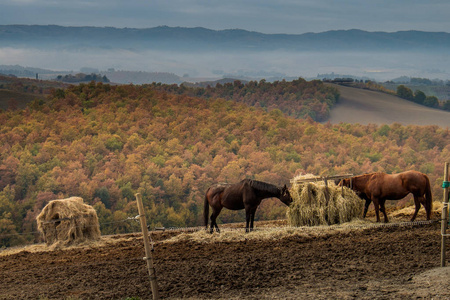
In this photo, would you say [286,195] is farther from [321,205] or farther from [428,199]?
[428,199]

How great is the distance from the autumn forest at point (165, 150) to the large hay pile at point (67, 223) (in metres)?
24.5

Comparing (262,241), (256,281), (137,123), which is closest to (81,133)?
(137,123)

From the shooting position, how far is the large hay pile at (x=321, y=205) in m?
14.2

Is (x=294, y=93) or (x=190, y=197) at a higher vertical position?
(x=294, y=93)

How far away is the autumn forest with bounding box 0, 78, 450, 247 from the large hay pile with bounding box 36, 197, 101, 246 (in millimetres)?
24455

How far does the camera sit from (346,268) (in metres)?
9.15

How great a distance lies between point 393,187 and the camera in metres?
14.0

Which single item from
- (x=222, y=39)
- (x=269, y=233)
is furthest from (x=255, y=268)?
(x=222, y=39)

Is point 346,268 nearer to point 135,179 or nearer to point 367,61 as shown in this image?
point 135,179

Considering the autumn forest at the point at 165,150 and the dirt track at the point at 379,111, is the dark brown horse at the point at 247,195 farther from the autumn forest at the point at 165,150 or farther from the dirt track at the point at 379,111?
the dirt track at the point at 379,111

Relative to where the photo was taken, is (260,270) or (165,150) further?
(165,150)

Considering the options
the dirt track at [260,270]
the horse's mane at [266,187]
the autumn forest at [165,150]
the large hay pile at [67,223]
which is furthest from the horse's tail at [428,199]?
the autumn forest at [165,150]

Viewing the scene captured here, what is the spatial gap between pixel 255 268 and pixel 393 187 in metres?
5.84

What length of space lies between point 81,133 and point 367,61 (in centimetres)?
9039
